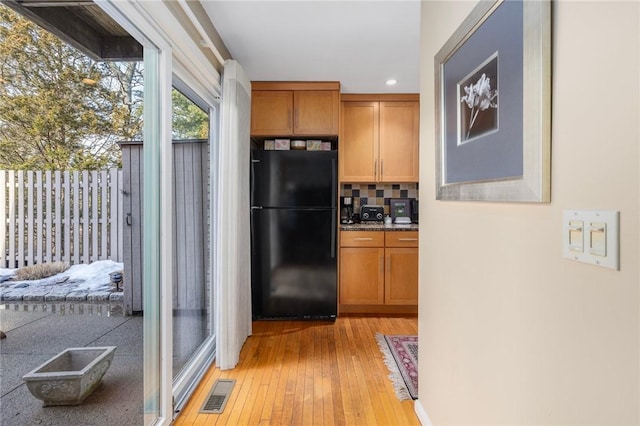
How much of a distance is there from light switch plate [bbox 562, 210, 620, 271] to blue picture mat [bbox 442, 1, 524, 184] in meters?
0.21

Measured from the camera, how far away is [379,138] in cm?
335

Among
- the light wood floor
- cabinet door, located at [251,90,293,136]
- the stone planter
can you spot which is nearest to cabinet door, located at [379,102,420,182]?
cabinet door, located at [251,90,293,136]

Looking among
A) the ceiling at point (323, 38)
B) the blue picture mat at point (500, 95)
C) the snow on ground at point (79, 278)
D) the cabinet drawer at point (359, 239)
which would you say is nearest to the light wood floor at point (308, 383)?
the cabinet drawer at point (359, 239)

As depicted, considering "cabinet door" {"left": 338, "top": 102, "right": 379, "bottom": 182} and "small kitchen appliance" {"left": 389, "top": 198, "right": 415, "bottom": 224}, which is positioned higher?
"cabinet door" {"left": 338, "top": 102, "right": 379, "bottom": 182}

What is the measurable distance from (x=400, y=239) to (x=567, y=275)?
244 cm

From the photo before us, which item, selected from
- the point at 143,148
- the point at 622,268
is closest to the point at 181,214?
the point at 143,148

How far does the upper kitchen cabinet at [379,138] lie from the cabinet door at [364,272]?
32.5 inches

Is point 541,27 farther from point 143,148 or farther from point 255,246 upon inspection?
point 255,246

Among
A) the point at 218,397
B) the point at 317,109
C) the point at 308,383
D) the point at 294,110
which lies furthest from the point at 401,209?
the point at 218,397

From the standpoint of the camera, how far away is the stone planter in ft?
3.39

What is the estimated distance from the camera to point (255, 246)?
2.92 m

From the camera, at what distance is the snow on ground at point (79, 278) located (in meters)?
0.88

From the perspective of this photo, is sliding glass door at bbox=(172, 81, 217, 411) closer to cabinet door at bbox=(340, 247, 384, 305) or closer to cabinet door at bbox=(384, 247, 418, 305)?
cabinet door at bbox=(340, 247, 384, 305)

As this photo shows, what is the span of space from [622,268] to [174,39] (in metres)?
1.92
